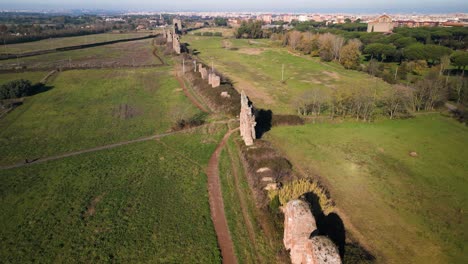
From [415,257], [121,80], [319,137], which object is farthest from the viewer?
[121,80]

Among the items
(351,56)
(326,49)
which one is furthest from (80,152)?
(326,49)

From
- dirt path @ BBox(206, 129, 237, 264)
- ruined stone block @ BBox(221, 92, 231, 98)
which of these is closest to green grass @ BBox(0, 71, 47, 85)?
ruined stone block @ BBox(221, 92, 231, 98)

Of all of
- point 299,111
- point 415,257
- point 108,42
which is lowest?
point 415,257

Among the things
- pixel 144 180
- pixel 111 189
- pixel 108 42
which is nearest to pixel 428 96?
pixel 144 180

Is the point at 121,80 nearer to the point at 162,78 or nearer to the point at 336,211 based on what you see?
the point at 162,78

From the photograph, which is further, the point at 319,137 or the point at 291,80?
the point at 291,80

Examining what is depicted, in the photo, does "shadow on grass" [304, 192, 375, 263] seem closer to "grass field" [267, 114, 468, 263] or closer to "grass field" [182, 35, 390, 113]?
"grass field" [267, 114, 468, 263]
